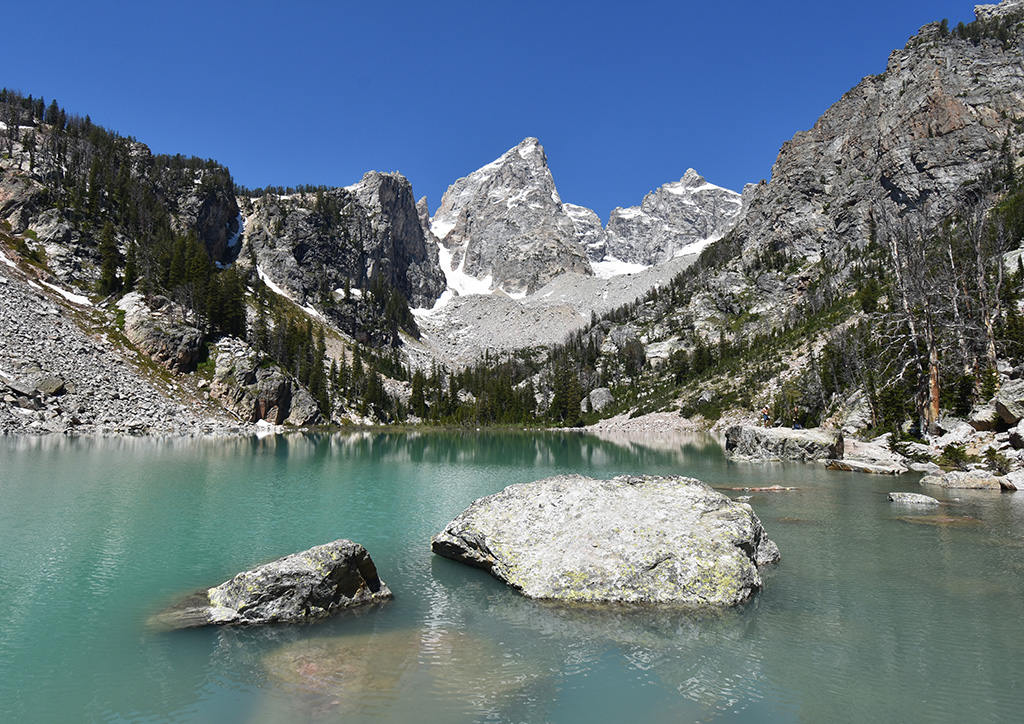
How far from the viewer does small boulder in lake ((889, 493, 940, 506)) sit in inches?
956

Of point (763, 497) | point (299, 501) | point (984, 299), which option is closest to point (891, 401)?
point (984, 299)

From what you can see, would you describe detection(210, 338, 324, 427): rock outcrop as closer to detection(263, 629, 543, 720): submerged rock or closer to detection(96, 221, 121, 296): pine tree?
detection(96, 221, 121, 296): pine tree

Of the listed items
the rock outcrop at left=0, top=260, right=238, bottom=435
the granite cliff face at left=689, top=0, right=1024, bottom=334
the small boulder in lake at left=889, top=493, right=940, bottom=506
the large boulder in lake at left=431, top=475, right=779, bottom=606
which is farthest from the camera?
the granite cliff face at left=689, top=0, right=1024, bottom=334

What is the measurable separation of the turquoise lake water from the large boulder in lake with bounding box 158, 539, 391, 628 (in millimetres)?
549

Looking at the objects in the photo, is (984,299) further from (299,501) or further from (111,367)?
(111,367)

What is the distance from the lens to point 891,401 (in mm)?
48281

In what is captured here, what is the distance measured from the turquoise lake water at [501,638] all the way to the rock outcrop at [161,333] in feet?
262

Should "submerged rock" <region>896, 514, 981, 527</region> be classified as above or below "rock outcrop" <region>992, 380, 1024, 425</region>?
below

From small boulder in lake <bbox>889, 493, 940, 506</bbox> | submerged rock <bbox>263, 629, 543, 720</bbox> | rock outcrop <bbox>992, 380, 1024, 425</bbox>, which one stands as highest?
rock outcrop <bbox>992, 380, 1024, 425</bbox>

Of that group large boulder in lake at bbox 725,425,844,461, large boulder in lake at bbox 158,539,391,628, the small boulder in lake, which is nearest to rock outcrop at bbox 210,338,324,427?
large boulder in lake at bbox 725,425,844,461

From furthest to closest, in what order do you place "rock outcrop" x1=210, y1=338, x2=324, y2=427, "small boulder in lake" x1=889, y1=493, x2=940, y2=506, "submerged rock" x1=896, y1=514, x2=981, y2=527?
"rock outcrop" x1=210, y1=338, x2=324, y2=427
"small boulder in lake" x1=889, y1=493, x2=940, y2=506
"submerged rock" x1=896, y1=514, x2=981, y2=527

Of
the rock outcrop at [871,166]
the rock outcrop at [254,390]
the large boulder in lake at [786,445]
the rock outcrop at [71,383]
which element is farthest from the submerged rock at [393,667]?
the rock outcrop at [871,166]

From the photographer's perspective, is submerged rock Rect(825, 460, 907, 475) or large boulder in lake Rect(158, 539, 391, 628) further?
submerged rock Rect(825, 460, 907, 475)

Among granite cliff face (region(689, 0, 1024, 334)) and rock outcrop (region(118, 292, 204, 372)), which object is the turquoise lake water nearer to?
rock outcrop (region(118, 292, 204, 372))
